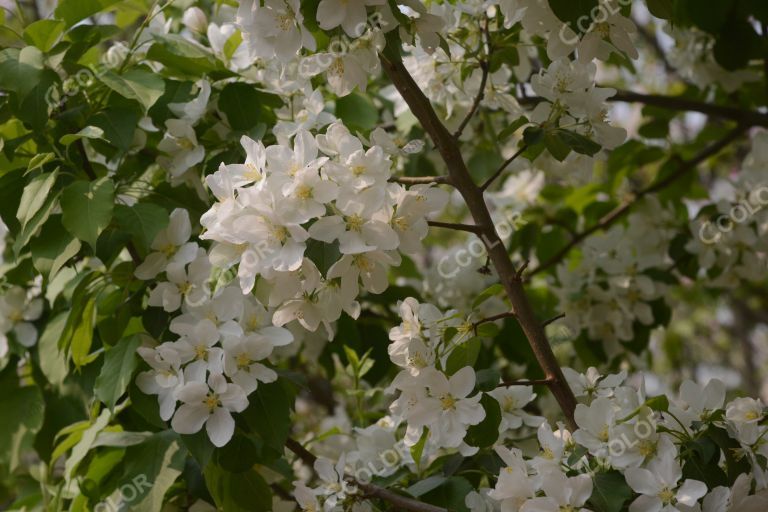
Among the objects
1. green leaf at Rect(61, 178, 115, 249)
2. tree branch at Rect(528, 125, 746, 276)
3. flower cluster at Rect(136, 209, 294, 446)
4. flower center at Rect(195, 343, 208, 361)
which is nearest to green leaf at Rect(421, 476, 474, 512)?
flower cluster at Rect(136, 209, 294, 446)

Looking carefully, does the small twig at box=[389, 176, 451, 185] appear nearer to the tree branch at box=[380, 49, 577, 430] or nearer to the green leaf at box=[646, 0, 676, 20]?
the tree branch at box=[380, 49, 577, 430]

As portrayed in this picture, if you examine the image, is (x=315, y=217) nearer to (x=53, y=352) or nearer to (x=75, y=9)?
(x=75, y=9)

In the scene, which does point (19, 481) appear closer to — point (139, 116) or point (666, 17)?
point (139, 116)

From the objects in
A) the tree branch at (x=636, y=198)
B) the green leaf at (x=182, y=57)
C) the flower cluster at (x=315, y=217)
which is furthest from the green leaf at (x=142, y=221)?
the tree branch at (x=636, y=198)

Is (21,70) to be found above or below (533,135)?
below

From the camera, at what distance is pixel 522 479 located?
1.37 meters

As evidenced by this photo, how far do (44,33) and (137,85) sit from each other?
0.20m

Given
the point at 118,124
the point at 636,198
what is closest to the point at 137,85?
the point at 118,124

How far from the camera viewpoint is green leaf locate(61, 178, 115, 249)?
1547 mm

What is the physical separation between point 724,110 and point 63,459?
6.44 feet

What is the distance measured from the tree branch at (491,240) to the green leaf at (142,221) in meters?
0.46

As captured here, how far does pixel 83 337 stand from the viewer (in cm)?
172

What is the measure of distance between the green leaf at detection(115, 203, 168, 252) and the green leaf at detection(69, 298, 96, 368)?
0.17 metres

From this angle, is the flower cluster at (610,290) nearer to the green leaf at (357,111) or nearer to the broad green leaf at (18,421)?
the green leaf at (357,111)
